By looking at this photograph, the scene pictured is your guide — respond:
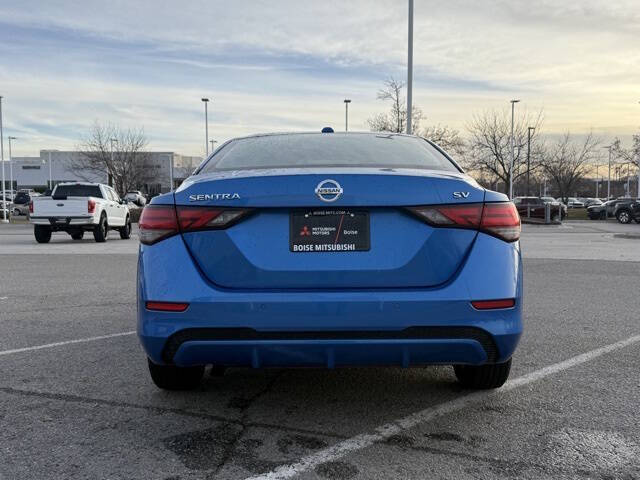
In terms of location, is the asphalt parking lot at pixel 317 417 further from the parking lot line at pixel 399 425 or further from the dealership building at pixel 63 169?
the dealership building at pixel 63 169

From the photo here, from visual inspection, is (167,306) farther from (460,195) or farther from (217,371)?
(460,195)

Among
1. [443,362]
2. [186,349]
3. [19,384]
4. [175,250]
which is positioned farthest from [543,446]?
[19,384]

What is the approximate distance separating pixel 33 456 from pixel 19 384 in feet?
4.20

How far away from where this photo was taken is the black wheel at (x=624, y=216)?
36250 mm

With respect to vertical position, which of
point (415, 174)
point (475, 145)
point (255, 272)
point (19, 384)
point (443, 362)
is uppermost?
point (475, 145)

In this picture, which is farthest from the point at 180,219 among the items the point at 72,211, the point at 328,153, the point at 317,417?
the point at 72,211

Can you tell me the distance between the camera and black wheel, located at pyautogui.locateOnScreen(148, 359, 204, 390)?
3.62 m

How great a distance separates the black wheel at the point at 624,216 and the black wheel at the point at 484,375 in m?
36.7

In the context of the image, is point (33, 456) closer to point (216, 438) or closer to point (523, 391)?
point (216, 438)

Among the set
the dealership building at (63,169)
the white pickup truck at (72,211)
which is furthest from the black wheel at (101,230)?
the dealership building at (63,169)

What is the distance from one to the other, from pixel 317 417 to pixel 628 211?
Result: 3747 centimetres

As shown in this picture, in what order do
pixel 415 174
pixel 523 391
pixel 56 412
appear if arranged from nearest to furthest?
pixel 415 174 < pixel 56 412 < pixel 523 391

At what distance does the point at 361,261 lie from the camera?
2908 mm

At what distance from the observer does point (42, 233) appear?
17.9m
